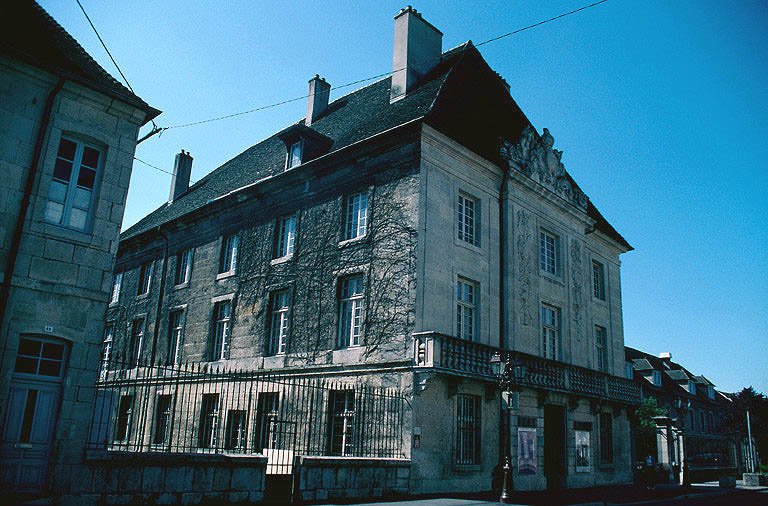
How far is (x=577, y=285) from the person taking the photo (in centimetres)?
2378

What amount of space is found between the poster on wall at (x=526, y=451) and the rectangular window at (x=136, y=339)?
17115 millimetres

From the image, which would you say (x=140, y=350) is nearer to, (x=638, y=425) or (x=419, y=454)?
(x=419, y=454)

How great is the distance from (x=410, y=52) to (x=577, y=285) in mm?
11026

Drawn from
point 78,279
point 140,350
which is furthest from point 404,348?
point 140,350

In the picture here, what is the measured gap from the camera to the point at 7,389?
10430mm

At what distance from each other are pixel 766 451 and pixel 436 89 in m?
49.2

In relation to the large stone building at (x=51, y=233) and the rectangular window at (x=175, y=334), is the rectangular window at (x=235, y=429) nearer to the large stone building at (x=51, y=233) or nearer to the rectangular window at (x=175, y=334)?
the rectangular window at (x=175, y=334)

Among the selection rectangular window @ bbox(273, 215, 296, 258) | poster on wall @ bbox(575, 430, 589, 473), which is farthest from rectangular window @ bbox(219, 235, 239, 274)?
poster on wall @ bbox(575, 430, 589, 473)

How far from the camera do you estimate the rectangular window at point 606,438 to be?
923 inches

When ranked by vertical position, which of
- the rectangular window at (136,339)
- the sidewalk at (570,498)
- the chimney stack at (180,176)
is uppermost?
the chimney stack at (180,176)

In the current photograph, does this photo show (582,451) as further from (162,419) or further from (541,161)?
(162,419)

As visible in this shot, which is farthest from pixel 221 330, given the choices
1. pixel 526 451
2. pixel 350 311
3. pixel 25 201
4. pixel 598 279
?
pixel 598 279

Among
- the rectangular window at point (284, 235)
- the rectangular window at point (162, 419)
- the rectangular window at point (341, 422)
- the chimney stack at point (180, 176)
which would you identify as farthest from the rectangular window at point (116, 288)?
the rectangular window at point (341, 422)

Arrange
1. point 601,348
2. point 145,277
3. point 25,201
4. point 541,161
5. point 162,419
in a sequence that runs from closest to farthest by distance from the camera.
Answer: point 25,201, point 541,161, point 162,419, point 601,348, point 145,277
